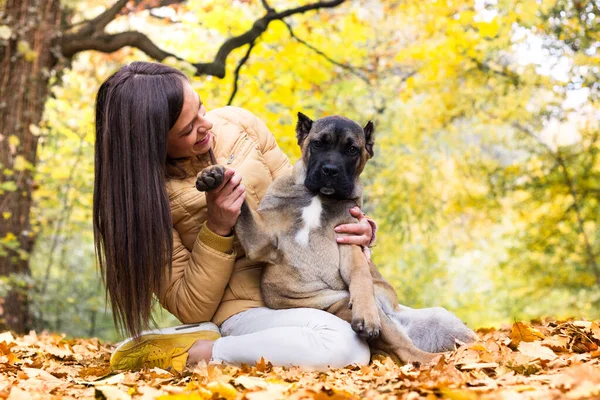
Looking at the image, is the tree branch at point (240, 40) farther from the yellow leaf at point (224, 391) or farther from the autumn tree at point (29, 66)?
the yellow leaf at point (224, 391)

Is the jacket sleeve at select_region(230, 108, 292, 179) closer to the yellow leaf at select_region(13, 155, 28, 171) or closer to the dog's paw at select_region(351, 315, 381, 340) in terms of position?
the dog's paw at select_region(351, 315, 381, 340)

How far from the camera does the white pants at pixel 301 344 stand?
3193mm

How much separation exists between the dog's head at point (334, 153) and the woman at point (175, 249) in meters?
0.25

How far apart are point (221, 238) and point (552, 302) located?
1321 cm

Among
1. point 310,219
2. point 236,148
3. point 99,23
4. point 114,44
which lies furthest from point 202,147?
point 99,23

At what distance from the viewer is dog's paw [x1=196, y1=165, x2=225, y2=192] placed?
10.3 feet

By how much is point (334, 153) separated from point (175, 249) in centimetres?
112

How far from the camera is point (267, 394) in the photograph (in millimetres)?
2227

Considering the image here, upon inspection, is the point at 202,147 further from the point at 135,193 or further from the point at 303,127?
the point at 303,127

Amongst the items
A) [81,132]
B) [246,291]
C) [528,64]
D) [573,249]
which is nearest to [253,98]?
[81,132]

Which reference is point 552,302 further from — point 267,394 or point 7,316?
point 267,394

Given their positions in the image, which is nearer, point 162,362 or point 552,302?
point 162,362

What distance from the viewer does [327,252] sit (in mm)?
3695

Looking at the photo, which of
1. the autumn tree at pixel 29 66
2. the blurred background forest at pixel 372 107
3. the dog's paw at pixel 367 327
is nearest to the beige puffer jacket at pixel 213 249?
the dog's paw at pixel 367 327
